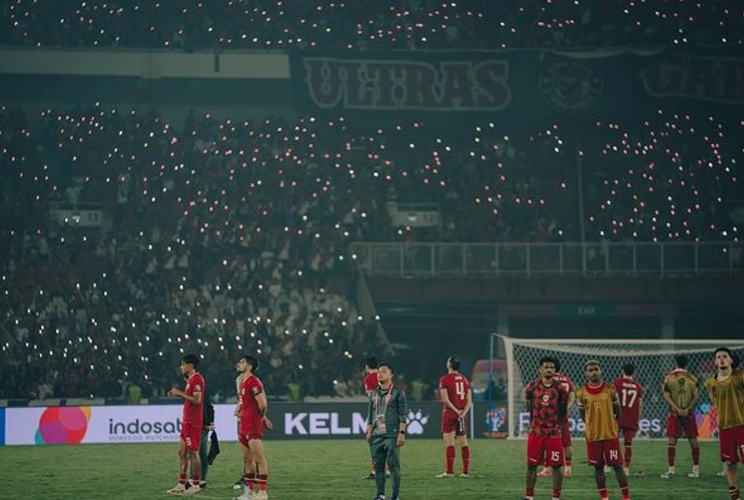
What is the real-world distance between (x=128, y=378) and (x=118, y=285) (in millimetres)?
4264

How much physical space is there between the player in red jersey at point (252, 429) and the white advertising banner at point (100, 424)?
15174 mm

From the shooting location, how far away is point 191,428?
21484mm

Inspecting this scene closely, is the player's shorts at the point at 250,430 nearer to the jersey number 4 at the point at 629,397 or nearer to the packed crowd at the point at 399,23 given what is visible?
the jersey number 4 at the point at 629,397

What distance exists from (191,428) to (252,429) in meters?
1.54

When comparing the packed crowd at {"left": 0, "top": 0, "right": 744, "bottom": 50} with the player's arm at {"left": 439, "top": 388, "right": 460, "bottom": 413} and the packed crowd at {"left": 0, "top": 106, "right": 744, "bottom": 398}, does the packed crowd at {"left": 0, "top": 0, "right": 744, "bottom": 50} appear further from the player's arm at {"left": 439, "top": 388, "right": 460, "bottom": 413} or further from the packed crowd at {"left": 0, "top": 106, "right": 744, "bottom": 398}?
the player's arm at {"left": 439, "top": 388, "right": 460, "bottom": 413}

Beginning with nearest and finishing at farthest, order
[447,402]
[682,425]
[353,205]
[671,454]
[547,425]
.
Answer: [547,425], [671,454], [682,425], [447,402], [353,205]

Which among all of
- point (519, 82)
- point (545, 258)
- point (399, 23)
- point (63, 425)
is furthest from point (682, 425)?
point (399, 23)

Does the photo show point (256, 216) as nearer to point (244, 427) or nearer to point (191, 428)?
point (191, 428)

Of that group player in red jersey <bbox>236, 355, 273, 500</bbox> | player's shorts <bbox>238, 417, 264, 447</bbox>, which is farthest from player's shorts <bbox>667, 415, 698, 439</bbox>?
player's shorts <bbox>238, 417, 264, 447</bbox>

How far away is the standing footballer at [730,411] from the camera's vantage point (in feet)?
61.2

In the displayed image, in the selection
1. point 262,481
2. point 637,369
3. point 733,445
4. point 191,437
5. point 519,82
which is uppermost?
point 519,82

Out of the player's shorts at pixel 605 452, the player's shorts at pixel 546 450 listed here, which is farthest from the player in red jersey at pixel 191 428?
the player's shorts at pixel 605 452

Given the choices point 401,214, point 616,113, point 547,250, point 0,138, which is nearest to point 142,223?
point 0,138

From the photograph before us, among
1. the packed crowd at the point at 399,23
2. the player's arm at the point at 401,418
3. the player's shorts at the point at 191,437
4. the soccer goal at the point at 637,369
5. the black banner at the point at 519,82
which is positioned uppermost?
the packed crowd at the point at 399,23
